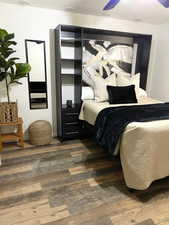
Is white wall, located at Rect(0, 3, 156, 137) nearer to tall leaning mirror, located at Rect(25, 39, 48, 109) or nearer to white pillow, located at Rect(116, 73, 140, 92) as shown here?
tall leaning mirror, located at Rect(25, 39, 48, 109)

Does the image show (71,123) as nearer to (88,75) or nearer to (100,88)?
(100,88)

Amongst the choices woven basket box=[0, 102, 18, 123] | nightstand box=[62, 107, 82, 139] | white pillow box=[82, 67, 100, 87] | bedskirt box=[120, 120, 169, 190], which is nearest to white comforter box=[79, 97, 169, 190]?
bedskirt box=[120, 120, 169, 190]

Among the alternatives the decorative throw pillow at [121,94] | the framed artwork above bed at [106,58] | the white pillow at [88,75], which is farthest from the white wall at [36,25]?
the decorative throw pillow at [121,94]

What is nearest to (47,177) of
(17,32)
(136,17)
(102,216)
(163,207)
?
(102,216)

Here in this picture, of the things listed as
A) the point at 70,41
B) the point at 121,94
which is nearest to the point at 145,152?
the point at 121,94

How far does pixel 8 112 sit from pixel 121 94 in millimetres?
1943

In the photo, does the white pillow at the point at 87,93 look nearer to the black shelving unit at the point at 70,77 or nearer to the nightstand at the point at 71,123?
the black shelving unit at the point at 70,77

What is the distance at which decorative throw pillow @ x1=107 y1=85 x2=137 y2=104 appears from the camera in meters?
2.90

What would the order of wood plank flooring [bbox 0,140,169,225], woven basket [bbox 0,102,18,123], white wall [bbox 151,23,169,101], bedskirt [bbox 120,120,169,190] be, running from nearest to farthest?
1. wood plank flooring [bbox 0,140,169,225]
2. bedskirt [bbox 120,120,169,190]
3. woven basket [bbox 0,102,18,123]
4. white wall [bbox 151,23,169,101]

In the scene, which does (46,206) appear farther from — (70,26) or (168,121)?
(70,26)

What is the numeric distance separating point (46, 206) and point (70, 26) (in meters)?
2.66

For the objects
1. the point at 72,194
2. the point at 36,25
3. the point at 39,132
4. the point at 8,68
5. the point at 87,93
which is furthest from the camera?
the point at 87,93

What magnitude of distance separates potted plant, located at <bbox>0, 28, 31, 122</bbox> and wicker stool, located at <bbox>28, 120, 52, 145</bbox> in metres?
0.44

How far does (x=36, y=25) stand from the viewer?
2836mm
